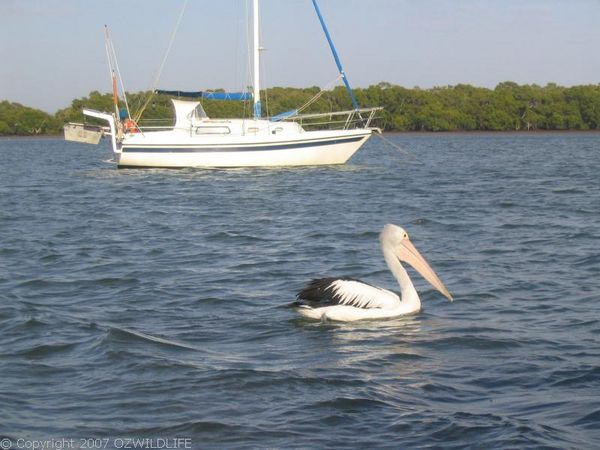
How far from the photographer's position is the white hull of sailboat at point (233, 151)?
93.3ft

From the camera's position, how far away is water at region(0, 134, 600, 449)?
5.51 meters

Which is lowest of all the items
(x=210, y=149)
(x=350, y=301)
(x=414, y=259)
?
(x=350, y=301)

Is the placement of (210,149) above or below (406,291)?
above

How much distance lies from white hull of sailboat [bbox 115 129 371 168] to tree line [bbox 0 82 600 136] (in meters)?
69.0

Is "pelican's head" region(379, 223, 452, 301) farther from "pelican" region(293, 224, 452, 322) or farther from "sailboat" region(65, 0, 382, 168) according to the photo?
"sailboat" region(65, 0, 382, 168)

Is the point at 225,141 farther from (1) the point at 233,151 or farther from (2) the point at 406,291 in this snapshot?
(2) the point at 406,291

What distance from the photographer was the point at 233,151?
28562 mm

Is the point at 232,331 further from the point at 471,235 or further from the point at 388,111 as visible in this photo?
the point at 388,111

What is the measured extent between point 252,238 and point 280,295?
15.3ft

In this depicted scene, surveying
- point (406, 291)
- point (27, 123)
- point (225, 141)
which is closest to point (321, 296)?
point (406, 291)

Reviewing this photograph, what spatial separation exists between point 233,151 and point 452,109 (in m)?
81.0

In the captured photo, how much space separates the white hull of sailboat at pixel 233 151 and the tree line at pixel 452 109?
69.0 m

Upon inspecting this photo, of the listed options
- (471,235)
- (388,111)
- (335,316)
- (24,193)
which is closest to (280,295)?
(335,316)

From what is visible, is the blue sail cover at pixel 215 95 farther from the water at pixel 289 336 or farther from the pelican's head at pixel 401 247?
the pelican's head at pixel 401 247
